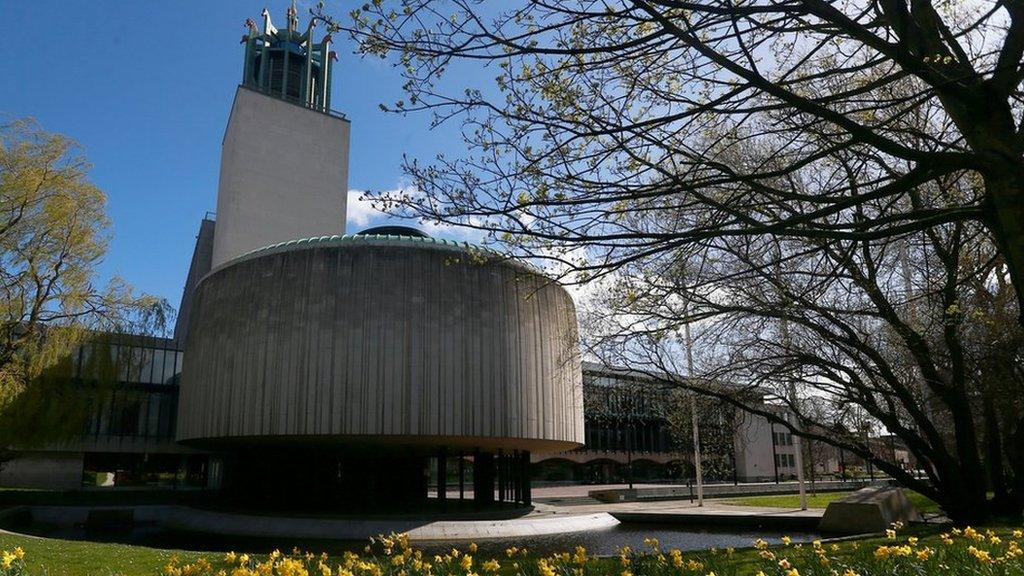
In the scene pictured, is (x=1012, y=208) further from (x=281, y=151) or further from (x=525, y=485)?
(x=281, y=151)

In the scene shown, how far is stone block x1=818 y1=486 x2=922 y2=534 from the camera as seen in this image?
18438 mm

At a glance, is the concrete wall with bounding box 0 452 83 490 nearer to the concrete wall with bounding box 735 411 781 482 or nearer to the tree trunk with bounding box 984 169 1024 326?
the tree trunk with bounding box 984 169 1024 326

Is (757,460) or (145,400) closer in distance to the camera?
(145,400)

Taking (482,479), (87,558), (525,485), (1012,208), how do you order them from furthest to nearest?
(525,485) < (482,479) < (87,558) < (1012,208)

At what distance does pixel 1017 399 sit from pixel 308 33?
51288 millimetres

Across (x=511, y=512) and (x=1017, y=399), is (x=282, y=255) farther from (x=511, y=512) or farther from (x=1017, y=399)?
(x=1017, y=399)

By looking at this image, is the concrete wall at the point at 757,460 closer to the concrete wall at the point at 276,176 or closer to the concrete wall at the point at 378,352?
the concrete wall at the point at 276,176

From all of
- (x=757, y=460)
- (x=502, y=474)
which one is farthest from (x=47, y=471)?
(x=757, y=460)

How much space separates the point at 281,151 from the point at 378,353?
28.7m

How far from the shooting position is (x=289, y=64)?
52.7 meters

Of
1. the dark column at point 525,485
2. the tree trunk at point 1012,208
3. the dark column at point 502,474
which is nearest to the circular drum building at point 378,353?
the dark column at point 525,485

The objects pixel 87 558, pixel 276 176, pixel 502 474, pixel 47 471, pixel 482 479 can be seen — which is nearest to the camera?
A: pixel 87 558

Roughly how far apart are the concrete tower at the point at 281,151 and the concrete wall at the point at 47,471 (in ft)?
48.0

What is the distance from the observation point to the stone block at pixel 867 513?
1844cm
